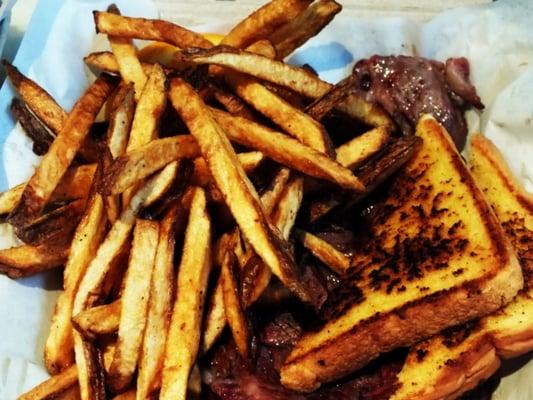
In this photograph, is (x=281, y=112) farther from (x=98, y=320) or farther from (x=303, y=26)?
(x=98, y=320)

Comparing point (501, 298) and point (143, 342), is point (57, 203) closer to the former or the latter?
point (143, 342)

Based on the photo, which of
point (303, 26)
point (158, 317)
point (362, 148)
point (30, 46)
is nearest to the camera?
point (158, 317)

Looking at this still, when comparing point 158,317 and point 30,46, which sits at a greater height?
point 30,46

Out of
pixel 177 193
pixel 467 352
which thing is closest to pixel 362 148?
pixel 177 193

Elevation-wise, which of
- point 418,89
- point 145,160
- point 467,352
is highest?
Result: point 145,160

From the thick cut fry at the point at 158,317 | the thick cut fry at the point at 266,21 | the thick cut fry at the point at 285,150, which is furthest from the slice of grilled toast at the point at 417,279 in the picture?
the thick cut fry at the point at 266,21

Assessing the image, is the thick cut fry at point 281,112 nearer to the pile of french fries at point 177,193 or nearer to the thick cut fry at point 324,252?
the pile of french fries at point 177,193

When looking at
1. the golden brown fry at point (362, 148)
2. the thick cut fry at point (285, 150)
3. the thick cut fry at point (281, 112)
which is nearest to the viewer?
the thick cut fry at point (285, 150)
